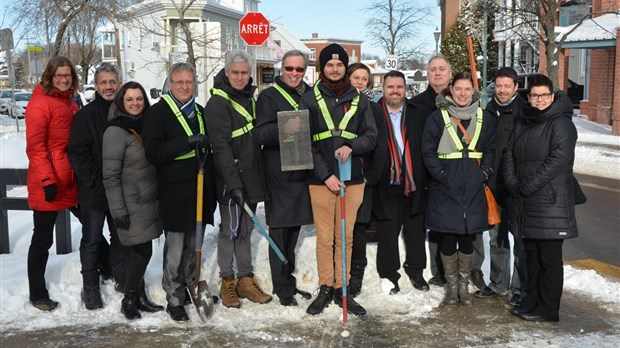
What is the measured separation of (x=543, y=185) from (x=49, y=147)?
389 centimetres

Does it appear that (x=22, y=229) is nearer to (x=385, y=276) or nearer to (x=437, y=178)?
(x=385, y=276)

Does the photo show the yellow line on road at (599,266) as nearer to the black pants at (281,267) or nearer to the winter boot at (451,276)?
the winter boot at (451,276)

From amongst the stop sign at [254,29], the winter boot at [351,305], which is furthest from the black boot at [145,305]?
the stop sign at [254,29]

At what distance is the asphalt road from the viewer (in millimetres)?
7520

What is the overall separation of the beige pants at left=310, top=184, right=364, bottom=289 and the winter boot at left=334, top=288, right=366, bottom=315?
0.10 meters

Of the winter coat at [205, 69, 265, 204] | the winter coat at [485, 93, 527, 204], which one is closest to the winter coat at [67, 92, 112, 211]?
the winter coat at [205, 69, 265, 204]

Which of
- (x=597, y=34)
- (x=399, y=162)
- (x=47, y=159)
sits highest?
(x=597, y=34)

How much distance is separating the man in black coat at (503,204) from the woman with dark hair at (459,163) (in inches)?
3.9

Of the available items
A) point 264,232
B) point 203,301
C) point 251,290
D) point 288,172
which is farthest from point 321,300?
point 288,172

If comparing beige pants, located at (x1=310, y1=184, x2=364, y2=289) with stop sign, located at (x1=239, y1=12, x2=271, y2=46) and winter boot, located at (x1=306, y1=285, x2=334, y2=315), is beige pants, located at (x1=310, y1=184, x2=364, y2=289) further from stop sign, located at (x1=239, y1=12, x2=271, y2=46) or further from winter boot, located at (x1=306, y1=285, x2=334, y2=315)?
stop sign, located at (x1=239, y1=12, x2=271, y2=46)

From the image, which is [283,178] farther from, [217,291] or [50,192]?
[50,192]

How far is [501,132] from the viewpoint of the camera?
17.5 ft

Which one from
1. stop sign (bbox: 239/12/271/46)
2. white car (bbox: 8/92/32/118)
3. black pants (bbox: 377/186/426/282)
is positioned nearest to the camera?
black pants (bbox: 377/186/426/282)

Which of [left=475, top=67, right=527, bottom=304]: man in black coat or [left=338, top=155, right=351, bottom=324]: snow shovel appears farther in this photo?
[left=475, top=67, right=527, bottom=304]: man in black coat
